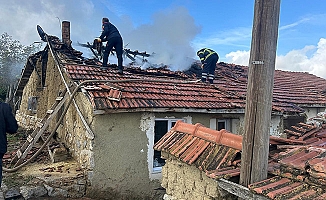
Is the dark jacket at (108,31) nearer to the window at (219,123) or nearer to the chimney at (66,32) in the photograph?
the chimney at (66,32)

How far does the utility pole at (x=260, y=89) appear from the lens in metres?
2.46

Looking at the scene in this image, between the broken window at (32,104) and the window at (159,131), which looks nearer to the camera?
the window at (159,131)

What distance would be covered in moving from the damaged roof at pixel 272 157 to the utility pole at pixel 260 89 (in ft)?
0.63

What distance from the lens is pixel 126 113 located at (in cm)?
662

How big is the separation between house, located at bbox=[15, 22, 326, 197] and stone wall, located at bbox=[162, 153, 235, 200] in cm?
257

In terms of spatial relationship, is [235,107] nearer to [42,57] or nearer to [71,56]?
[71,56]

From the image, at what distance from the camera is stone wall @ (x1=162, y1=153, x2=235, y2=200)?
3199 millimetres

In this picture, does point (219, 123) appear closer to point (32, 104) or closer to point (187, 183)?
point (187, 183)

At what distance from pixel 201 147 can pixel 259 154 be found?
106 centimetres

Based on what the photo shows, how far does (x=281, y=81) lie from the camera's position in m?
14.5

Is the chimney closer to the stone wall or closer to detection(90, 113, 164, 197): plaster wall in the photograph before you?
detection(90, 113, 164, 197): plaster wall

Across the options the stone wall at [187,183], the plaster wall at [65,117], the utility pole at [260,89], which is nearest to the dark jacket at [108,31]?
the plaster wall at [65,117]

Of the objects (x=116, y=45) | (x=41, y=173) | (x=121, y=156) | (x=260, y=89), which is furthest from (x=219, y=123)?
(x=260, y=89)

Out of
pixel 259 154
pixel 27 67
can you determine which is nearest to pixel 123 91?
pixel 259 154
